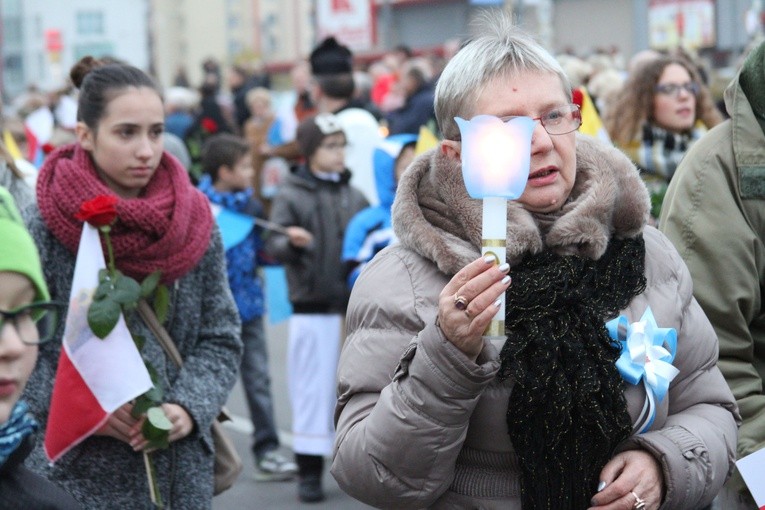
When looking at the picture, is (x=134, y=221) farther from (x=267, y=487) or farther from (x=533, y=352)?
(x=267, y=487)

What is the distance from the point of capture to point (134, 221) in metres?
3.81

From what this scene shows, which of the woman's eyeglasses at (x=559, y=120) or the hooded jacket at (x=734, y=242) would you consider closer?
the woman's eyeglasses at (x=559, y=120)

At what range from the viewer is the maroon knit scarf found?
12.4ft

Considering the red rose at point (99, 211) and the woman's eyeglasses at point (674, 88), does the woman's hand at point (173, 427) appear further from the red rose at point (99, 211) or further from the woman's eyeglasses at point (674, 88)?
the woman's eyeglasses at point (674, 88)

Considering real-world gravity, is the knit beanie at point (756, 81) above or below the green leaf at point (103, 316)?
above

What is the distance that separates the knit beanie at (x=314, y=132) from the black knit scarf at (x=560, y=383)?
4.39 metres

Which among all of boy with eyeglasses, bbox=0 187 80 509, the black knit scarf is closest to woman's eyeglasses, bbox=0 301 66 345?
boy with eyeglasses, bbox=0 187 80 509

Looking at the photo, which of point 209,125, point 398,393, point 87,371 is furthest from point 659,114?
point 209,125

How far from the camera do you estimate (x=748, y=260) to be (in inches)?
134

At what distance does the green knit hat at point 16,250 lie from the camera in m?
2.14

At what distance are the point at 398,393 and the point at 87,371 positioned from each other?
1476 millimetres

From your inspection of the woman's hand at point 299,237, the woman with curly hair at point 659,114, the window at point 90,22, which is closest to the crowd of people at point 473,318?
the woman's hand at point 299,237

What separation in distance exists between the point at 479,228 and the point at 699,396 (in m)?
0.68

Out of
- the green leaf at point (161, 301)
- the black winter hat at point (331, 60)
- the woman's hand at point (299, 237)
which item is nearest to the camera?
the green leaf at point (161, 301)
